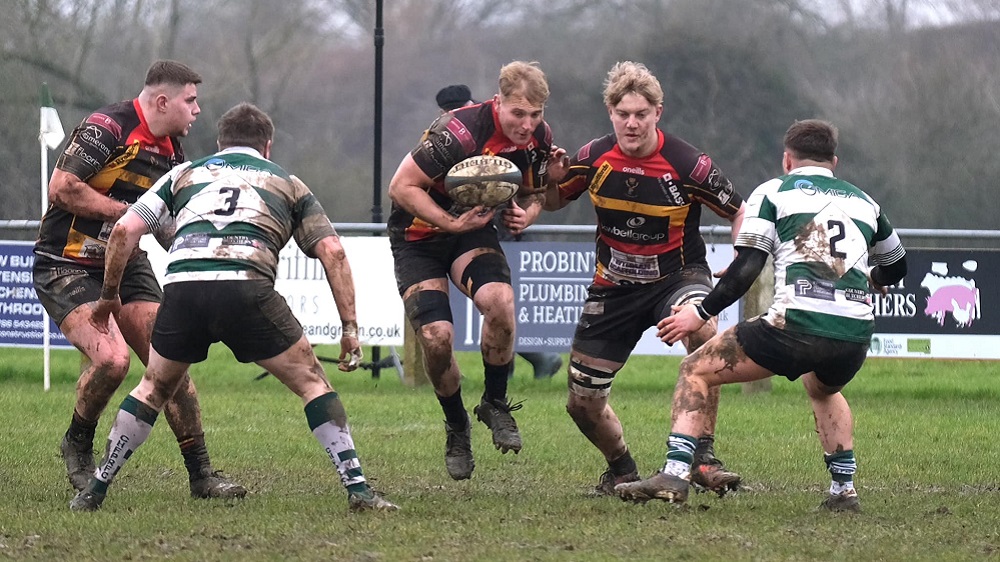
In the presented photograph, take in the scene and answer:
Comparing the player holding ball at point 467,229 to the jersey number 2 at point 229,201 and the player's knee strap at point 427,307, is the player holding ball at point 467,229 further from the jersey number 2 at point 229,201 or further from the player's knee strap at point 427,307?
the jersey number 2 at point 229,201

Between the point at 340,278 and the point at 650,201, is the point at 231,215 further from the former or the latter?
the point at 650,201

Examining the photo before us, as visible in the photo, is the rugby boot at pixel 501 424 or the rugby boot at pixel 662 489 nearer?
the rugby boot at pixel 662 489

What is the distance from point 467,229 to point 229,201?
1452 millimetres

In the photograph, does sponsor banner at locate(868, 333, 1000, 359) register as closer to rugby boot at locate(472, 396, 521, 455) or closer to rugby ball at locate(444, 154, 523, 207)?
rugby boot at locate(472, 396, 521, 455)

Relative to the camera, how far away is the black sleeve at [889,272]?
22.7 ft

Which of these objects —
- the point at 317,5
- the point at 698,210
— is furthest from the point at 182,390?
the point at 317,5

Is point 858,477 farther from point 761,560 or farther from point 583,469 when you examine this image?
point 761,560

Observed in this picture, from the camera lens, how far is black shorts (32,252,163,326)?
292 inches

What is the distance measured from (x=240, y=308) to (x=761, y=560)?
2.49 metres

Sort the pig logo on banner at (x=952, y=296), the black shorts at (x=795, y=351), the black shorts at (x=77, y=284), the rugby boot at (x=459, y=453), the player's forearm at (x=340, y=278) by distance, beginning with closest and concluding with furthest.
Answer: the black shorts at (x=795, y=351)
the player's forearm at (x=340, y=278)
the black shorts at (x=77, y=284)
the rugby boot at (x=459, y=453)
the pig logo on banner at (x=952, y=296)

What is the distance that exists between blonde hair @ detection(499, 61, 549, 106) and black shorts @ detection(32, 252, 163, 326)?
7.14 ft

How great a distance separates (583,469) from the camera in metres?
8.46

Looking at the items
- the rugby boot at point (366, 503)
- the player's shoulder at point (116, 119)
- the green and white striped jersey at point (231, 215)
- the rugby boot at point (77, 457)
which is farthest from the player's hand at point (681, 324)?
the rugby boot at point (77, 457)

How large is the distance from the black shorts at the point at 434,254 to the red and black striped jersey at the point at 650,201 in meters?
0.59
